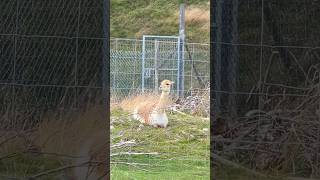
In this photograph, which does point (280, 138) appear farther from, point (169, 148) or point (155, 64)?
point (155, 64)

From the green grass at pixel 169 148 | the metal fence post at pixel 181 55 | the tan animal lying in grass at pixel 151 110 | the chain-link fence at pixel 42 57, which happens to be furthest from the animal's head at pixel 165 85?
the chain-link fence at pixel 42 57

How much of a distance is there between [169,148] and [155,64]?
1093 millimetres

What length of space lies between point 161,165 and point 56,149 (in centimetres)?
202

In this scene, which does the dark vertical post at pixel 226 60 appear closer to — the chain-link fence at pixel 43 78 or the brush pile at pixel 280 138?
the brush pile at pixel 280 138

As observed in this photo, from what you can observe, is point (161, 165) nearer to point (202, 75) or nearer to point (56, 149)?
point (202, 75)

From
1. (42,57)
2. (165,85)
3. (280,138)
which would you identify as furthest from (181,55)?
(280,138)

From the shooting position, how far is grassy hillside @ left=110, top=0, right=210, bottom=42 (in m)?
6.07

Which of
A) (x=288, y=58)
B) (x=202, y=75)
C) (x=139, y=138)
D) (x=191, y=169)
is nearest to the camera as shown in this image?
(x=288, y=58)

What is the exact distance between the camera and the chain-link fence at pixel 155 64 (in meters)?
5.75

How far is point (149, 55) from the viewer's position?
5.93 metres

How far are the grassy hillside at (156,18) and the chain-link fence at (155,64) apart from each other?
0.19m

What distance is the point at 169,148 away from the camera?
5.13 metres

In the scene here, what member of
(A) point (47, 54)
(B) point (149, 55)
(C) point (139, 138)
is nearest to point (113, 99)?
(C) point (139, 138)

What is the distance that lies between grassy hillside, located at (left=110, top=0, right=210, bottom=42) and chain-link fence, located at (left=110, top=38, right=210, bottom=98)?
0.61 ft
